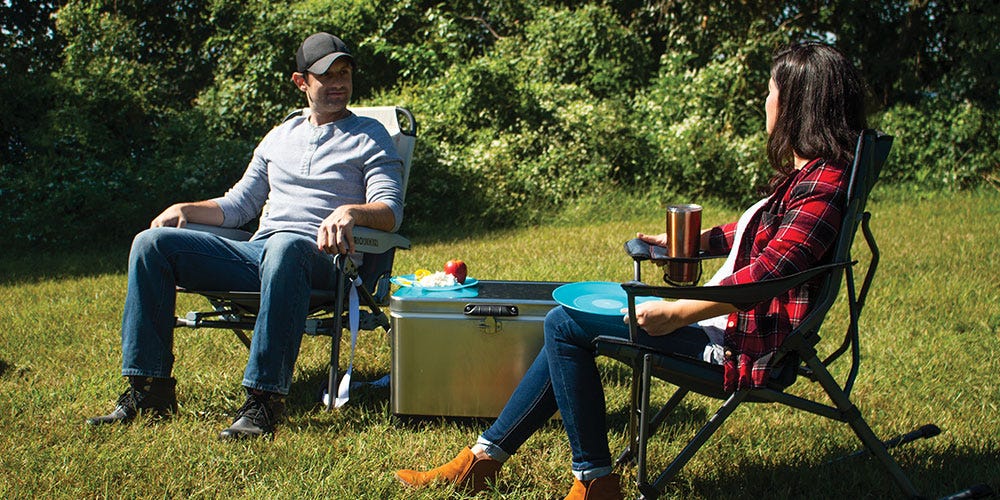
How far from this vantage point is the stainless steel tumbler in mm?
2404

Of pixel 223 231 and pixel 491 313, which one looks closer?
pixel 491 313

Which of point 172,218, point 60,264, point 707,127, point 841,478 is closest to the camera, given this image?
point 841,478

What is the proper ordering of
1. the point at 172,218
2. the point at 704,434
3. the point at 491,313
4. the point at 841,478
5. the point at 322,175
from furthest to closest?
the point at 322,175 → the point at 172,218 → the point at 491,313 → the point at 841,478 → the point at 704,434

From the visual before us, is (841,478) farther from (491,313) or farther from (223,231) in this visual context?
(223,231)

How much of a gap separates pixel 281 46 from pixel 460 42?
84.8 inches

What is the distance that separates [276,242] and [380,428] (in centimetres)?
72

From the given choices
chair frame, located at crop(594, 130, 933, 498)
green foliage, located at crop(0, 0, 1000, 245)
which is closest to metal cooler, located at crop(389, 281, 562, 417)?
chair frame, located at crop(594, 130, 933, 498)

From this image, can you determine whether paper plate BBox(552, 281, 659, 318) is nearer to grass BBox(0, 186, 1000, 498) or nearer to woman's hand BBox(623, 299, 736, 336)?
woman's hand BBox(623, 299, 736, 336)

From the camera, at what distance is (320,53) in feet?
10.8

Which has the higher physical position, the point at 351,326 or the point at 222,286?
the point at 222,286

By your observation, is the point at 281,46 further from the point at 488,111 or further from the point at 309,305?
the point at 309,305

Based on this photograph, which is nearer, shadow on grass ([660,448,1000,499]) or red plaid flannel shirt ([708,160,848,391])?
red plaid flannel shirt ([708,160,848,391])

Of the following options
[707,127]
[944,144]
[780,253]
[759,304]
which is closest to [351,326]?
[759,304]

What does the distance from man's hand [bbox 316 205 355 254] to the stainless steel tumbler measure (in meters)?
1.08
